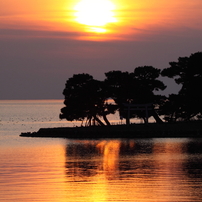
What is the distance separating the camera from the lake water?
29.7m

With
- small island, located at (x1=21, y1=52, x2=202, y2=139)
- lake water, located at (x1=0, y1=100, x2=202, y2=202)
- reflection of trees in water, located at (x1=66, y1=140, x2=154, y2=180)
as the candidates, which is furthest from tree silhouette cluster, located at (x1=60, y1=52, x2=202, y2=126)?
lake water, located at (x1=0, y1=100, x2=202, y2=202)

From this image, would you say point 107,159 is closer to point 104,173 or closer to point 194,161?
point 194,161

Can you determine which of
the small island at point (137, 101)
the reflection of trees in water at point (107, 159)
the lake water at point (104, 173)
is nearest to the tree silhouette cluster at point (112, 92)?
the small island at point (137, 101)

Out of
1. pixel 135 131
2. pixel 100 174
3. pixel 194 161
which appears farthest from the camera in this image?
pixel 135 131

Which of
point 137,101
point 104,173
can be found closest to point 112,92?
point 137,101

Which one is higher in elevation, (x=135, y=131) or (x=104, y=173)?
(x=135, y=131)

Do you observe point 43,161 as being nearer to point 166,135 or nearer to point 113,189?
point 113,189

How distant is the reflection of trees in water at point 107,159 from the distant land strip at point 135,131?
6487 millimetres

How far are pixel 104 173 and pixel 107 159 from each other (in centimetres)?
1154

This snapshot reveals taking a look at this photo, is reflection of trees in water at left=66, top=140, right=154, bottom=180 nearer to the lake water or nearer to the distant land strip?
the lake water

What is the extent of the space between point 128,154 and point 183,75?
32.9m

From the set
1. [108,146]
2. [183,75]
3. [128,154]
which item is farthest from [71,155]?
[183,75]

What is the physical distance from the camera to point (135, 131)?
266ft

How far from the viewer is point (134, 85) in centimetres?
9025
